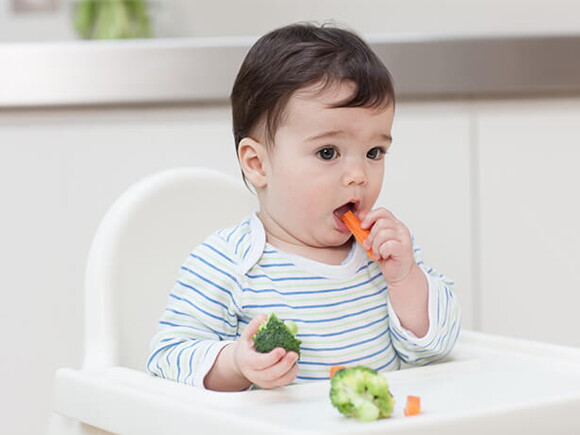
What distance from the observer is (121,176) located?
4.69 feet

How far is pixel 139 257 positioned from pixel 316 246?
21 cm

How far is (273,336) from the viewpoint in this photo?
0.80m

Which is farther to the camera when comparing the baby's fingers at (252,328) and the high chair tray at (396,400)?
the baby's fingers at (252,328)

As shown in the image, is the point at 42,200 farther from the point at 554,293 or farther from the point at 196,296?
the point at 554,293

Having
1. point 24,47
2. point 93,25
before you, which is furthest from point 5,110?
point 93,25

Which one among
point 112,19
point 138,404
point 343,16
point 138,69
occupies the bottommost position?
point 138,404

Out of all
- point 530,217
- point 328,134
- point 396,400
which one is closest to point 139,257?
point 328,134

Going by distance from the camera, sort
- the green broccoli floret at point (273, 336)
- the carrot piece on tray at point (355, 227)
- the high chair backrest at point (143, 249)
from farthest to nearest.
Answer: the high chair backrest at point (143, 249) < the carrot piece on tray at point (355, 227) < the green broccoli floret at point (273, 336)

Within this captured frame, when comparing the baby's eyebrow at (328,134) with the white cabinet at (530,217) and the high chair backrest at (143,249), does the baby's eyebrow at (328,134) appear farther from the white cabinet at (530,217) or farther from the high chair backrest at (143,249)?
the white cabinet at (530,217)

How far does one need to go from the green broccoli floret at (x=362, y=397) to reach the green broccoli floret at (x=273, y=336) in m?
0.09

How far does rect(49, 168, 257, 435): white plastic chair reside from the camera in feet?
3.33

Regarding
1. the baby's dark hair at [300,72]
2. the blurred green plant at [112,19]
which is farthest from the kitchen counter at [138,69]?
the baby's dark hair at [300,72]

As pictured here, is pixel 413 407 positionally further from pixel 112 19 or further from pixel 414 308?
pixel 112 19

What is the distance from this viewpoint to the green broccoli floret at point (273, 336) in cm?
80
